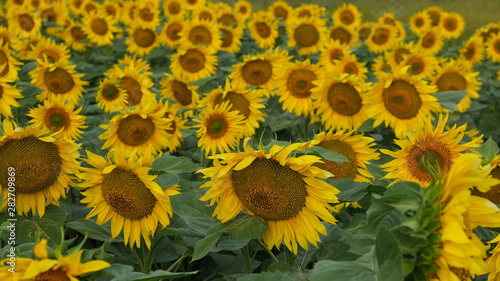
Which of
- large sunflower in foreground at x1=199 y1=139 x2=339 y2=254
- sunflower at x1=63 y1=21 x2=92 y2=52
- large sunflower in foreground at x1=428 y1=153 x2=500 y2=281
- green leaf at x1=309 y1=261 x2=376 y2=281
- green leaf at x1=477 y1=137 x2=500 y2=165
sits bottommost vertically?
sunflower at x1=63 y1=21 x2=92 y2=52

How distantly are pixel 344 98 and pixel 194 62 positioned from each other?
6.27 feet

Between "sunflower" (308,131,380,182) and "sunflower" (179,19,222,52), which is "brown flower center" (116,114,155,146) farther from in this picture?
"sunflower" (179,19,222,52)

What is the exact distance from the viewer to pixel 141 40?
20.1 ft

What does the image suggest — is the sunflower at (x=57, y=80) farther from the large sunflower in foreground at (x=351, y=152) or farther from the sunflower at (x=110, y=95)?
the large sunflower in foreground at (x=351, y=152)

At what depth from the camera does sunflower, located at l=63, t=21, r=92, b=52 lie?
251 inches

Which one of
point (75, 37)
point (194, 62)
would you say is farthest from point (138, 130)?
point (75, 37)

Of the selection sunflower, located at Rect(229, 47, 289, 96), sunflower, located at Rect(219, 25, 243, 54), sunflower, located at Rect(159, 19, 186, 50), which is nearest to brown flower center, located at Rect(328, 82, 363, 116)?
sunflower, located at Rect(229, 47, 289, 96)

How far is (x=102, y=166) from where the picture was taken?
2162mm

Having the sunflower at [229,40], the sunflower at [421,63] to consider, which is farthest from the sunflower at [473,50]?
the sunflower at [229,40]

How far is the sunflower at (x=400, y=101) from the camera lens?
335cm

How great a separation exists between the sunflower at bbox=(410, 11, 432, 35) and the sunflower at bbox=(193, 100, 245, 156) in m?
5.56

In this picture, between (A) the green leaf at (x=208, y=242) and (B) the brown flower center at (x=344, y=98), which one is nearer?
(A) the green leaf at (x=208, y=242)

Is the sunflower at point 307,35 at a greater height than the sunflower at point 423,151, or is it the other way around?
the sunflower at point 423,151

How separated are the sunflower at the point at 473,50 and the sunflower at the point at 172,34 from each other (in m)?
3.14
